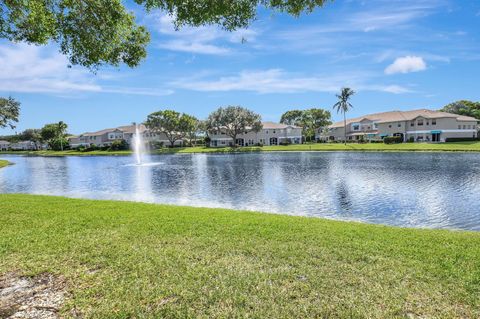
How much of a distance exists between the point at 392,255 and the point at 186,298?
15.6ft

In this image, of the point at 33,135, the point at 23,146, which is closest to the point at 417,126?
the point at 33,135

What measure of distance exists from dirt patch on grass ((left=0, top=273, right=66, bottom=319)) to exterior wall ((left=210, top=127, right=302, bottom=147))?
98225 mm

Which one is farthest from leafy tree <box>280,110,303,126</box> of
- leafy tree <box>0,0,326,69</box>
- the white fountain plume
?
leafy tree <box>0,0,326,69</box>

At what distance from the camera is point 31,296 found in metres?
5.60

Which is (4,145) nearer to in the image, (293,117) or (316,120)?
(293,117)

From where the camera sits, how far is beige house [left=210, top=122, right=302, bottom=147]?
10550 centimetres

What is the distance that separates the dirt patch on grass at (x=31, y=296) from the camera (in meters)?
5.08

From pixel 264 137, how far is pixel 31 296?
10133 cm

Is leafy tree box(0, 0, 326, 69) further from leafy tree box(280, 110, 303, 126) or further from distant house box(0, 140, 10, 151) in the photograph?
distant house box(0, 140, 10, 151)

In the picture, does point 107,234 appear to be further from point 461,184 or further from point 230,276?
point 461,184

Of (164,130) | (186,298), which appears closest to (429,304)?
(186,298)

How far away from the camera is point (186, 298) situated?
5414mm

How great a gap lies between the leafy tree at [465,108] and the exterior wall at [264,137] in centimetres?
4487

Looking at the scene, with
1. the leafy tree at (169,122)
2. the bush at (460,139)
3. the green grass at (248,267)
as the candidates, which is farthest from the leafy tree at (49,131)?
the green grass at (248,267)
